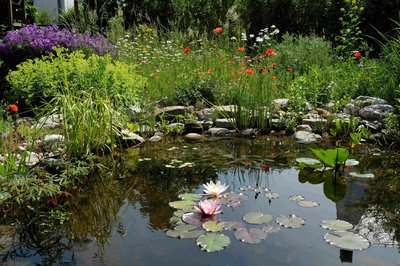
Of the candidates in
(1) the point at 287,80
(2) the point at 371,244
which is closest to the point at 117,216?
(2) the point at 371,244

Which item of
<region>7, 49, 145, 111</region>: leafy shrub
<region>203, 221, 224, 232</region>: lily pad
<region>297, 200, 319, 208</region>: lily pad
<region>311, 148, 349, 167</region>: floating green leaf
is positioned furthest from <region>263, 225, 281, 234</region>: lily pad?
<region>7, 49, 145, 111</region>: leafy shrub

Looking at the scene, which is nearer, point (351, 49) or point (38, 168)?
point (38, 168)

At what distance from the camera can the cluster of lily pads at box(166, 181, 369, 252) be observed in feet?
9.21

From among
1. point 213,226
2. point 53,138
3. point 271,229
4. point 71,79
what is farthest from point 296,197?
point 71,79

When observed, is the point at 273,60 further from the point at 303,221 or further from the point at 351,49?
the point at 303,221

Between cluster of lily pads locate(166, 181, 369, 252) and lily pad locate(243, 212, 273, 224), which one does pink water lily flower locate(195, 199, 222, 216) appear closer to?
A: cluster of lily pads locate(166, 181, 369, 252)

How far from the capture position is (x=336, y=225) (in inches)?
120

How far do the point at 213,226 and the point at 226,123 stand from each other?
305 cm

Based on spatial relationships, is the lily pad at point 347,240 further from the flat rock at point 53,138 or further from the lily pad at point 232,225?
the flat rock at point 53,138

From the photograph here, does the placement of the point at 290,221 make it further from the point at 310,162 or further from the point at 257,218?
the point at 310,162

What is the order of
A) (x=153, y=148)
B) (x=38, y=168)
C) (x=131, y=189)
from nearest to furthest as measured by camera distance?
(x=38, y=168)
(x=131, y=189)
(x=153, y=148)

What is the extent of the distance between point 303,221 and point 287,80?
4575 millimetres

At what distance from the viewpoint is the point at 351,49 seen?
871 cm

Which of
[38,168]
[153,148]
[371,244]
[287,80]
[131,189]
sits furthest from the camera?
[287,80]
